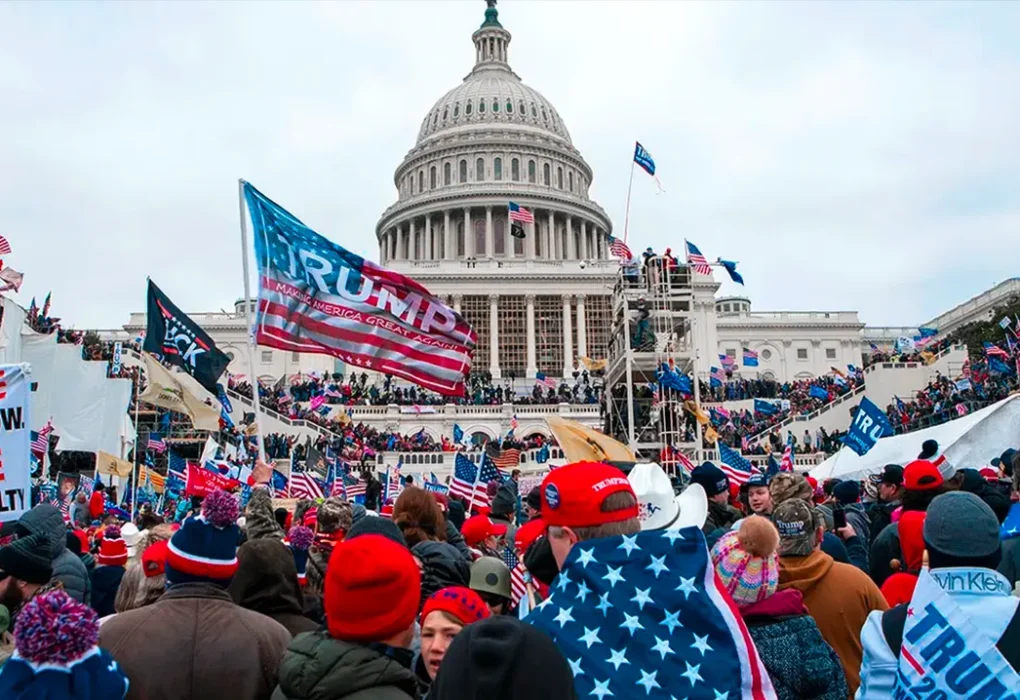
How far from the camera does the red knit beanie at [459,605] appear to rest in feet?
12.1

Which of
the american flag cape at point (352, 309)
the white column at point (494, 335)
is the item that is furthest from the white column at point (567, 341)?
the american flag cape at point (352, 309)

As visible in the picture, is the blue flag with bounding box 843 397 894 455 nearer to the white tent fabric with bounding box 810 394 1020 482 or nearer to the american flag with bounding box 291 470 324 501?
the white tent fabric with bounding box 810 394 1020 482

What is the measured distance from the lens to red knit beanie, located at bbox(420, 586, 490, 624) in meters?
3.69

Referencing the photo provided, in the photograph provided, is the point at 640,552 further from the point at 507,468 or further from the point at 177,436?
the point at 177,436

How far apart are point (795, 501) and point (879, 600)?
63 cm

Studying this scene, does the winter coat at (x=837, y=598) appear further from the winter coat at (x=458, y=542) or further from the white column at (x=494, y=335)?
the white column at (x=494, y=335)

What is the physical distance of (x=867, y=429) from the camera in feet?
46.3

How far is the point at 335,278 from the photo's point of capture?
11844mm

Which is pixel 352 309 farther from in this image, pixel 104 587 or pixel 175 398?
pixel 175 398

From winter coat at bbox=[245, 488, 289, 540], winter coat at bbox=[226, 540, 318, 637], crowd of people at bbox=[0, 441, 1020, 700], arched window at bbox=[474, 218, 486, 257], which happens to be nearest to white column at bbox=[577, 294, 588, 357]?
arched window at bbox=[474, 218, 486, 257]

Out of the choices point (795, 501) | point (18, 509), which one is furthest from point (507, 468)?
point (795, 501)

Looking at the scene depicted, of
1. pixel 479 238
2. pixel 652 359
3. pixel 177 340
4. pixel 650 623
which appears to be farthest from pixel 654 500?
pixel 479 238

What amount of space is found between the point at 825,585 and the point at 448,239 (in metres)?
80.9

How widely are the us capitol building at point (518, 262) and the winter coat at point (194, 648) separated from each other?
Answer: 60781mm
